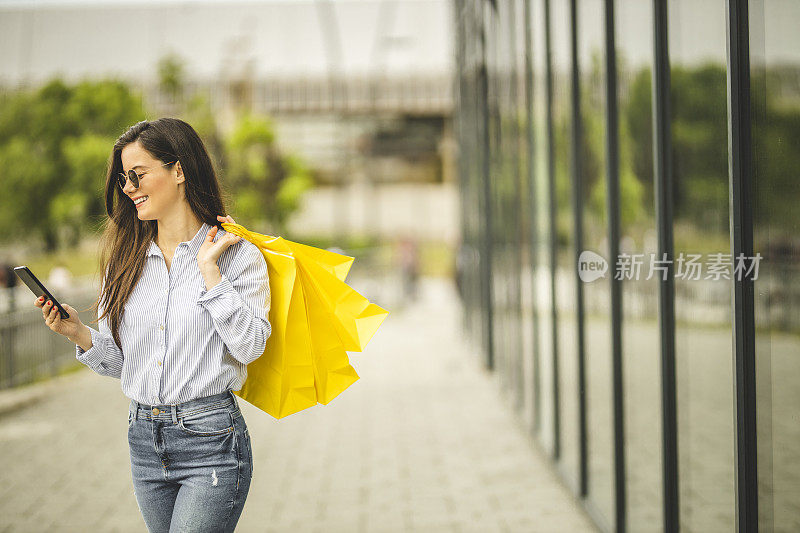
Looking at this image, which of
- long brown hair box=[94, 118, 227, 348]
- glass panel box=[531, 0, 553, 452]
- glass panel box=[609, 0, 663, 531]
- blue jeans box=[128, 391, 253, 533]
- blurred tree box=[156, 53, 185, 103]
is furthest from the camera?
blurred tree box=[156, 53, 185, 103]

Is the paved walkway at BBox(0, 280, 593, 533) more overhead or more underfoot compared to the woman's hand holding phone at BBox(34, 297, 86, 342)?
more underfoot

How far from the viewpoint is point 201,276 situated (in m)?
2.44

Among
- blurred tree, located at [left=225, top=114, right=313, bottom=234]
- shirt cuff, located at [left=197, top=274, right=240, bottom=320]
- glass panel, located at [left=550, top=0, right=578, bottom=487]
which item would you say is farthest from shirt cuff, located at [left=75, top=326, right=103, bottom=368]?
blurred tree, located at [left=225, top=114, right=313, bottom=234]

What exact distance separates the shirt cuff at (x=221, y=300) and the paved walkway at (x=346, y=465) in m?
3.18

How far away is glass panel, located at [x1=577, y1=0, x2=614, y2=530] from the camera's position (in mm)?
4742

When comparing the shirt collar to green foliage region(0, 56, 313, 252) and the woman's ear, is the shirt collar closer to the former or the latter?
the woman's ear

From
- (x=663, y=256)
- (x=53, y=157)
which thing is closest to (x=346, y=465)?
(x=663, y=256)

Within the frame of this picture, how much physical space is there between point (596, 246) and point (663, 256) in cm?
141

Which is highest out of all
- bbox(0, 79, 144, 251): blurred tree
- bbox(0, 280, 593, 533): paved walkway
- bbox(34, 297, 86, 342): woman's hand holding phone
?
bbox(0, 79, 144, 251): blurred tree

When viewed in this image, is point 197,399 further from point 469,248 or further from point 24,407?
point 469,248

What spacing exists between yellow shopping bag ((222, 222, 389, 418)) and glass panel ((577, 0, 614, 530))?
2.40 meters

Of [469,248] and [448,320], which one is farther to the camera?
[448,320]

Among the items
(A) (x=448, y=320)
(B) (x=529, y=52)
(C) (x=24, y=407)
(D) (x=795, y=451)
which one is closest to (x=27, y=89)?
(A) (x=448, y=320)

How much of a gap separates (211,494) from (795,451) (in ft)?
5.95
